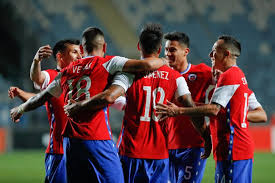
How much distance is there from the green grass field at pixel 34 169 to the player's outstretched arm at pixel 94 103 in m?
5.46

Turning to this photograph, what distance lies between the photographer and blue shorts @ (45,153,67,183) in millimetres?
4672

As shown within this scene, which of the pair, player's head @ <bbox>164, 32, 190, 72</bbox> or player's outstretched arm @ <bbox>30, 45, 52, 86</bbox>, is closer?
player's outstretched arm @ <bbox>30, 45, 52, 86</bbox>

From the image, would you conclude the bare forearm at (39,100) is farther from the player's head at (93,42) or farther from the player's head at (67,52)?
the player's head at (67,52)

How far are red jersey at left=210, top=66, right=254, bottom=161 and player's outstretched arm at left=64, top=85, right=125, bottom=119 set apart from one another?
99cm

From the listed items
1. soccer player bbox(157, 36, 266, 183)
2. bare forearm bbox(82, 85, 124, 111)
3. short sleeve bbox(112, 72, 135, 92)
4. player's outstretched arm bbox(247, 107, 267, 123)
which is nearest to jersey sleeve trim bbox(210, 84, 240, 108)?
soccer player bbox(157, 36, 266, 183)

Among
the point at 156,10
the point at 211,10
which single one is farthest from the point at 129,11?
the point at 211,10

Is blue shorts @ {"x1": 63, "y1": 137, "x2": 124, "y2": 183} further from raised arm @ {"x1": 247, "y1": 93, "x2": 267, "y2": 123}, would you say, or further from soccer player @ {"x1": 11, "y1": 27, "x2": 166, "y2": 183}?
raised arm @ {"x1": 247, "y1": 93, "x2": 267, "y2": 123}

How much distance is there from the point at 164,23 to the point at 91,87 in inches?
709

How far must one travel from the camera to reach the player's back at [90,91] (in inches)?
144

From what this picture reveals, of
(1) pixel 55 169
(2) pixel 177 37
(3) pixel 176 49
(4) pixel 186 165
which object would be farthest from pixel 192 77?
(1) pixel 55 169

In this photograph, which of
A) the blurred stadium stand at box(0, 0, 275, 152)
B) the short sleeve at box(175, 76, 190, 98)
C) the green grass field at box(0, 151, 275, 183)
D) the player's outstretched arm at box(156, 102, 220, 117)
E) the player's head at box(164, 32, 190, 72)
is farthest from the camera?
the blurred stadium stand at box(0, 0, 275, 152)

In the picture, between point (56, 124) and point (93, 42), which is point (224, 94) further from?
point (56, 124)

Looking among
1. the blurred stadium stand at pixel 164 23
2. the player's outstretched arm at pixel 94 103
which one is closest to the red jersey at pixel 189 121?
the player's outstretched arm at pixel 94 103

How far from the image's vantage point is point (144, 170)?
3.85 meters
